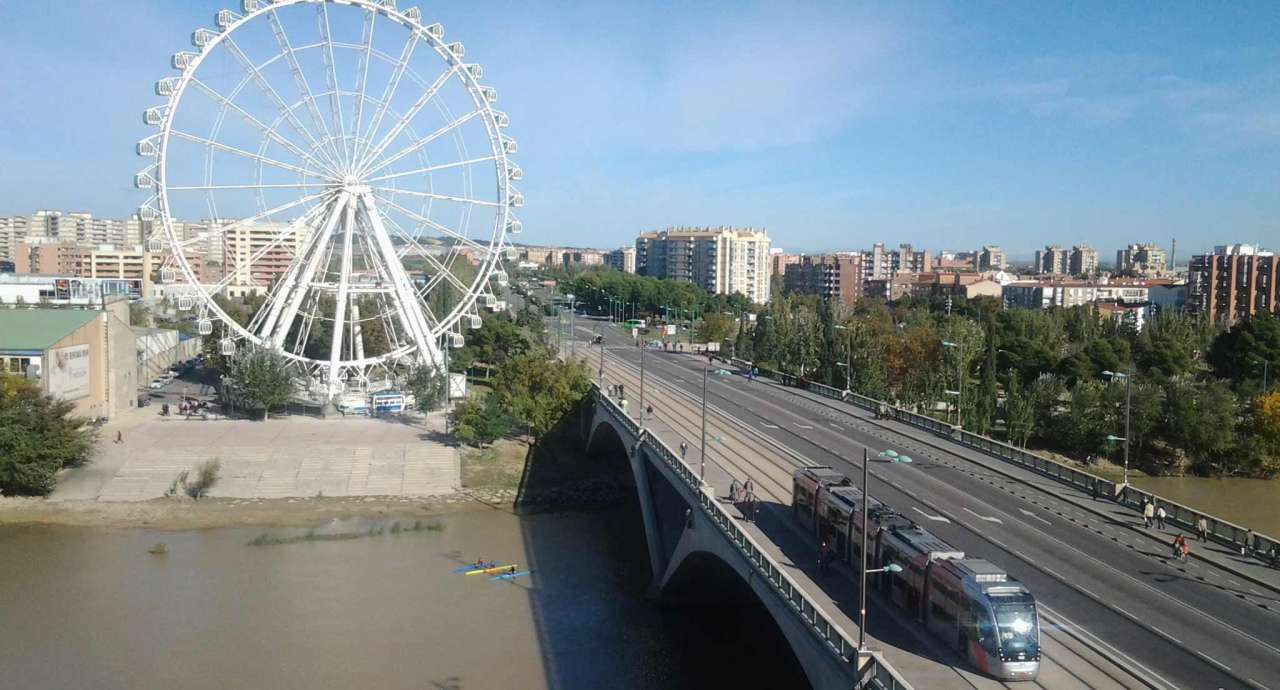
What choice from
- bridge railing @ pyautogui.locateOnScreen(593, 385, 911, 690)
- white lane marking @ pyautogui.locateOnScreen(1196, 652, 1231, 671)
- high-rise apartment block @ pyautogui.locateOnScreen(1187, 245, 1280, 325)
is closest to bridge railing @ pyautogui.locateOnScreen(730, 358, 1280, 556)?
white lane marking @ pyautogui.locateOnScreen(1196, 652, 1231, 671)

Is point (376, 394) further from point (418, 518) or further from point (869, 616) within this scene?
point (869, 616)

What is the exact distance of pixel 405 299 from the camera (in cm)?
4734

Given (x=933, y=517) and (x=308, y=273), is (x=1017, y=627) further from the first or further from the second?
(x=308, y=273)

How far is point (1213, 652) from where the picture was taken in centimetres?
1508

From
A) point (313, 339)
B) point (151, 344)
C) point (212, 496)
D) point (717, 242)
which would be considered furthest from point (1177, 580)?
point (717, 242)

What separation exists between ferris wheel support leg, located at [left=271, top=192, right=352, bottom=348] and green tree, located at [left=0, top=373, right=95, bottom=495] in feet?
30.6

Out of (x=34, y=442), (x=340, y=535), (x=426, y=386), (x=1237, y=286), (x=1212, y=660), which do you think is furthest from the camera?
(x=1237, y=286)

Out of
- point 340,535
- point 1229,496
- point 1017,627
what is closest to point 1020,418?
point 1229,496

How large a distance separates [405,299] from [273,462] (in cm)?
1046

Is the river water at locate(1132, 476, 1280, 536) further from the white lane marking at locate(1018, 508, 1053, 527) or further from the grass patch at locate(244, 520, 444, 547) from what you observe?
the grass patch at locate(244, 520, 444, 547)

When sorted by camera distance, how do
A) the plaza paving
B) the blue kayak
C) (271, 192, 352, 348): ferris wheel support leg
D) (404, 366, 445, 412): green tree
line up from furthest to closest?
1. (404, 366, 445, 412): green tree
2. (271, 192, 352, 348): ferris wheel support leg
3. the plaza paving
4. the blue kayak

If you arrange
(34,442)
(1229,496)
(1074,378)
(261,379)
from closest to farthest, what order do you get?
(34,442), (1229,496), (261,379), (1074,378)

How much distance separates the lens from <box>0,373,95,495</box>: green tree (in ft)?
118

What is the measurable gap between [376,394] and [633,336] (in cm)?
4437
